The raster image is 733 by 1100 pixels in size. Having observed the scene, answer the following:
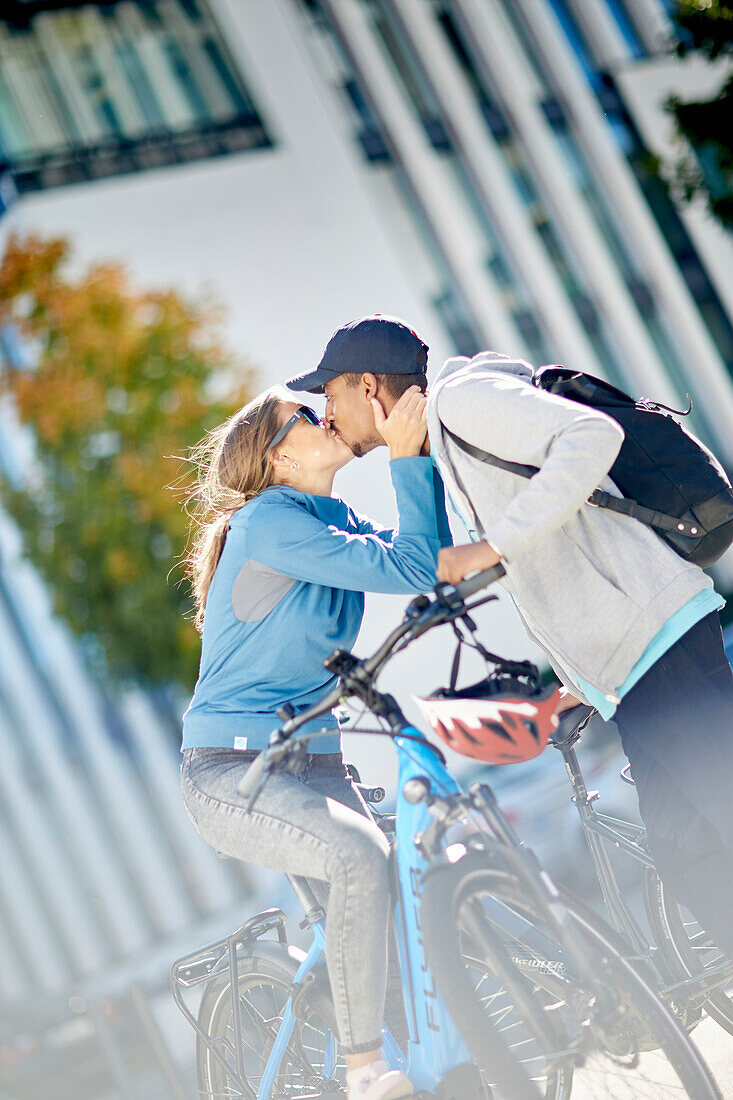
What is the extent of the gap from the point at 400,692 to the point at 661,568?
30.1ft

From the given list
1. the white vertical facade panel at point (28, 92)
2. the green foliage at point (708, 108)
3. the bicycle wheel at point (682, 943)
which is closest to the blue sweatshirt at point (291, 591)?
the bicycle wheel at point (682, 943)

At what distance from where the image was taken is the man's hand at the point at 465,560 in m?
2.16

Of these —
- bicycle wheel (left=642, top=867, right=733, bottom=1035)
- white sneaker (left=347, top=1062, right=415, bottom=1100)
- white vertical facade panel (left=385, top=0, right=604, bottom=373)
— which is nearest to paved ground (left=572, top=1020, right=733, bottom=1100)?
bicycle wheel (left=642, top=867, right=733, bottom=1035)

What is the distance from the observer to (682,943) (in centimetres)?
290

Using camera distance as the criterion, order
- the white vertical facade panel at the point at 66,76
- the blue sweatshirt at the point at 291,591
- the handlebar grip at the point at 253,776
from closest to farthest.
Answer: the handlebar grip at the point at 253,776, the blue sweatshirt at the point at 291,591, the white vertical facade panel at the point at 66,76

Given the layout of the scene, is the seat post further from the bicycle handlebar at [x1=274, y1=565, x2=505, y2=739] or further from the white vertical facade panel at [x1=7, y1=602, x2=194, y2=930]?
the white vertical facade panel at [x1=7, y1=602, x2=194, y2=930]

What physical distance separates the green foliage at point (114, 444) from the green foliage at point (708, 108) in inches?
160

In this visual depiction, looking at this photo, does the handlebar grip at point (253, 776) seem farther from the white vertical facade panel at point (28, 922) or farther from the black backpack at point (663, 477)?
the white vertical facade panel at point (28, 922)

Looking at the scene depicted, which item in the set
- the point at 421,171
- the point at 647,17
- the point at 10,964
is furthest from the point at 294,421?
the point at 647,17

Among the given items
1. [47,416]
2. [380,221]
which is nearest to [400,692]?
[47,416]

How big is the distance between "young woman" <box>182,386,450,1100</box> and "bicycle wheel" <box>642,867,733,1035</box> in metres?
0.86

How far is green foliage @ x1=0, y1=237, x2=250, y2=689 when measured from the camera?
8.85m

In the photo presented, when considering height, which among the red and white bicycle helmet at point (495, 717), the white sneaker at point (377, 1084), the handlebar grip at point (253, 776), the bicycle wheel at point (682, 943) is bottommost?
the bicycle wheel at point (682, 943)

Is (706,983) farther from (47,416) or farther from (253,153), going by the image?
(253,153)
